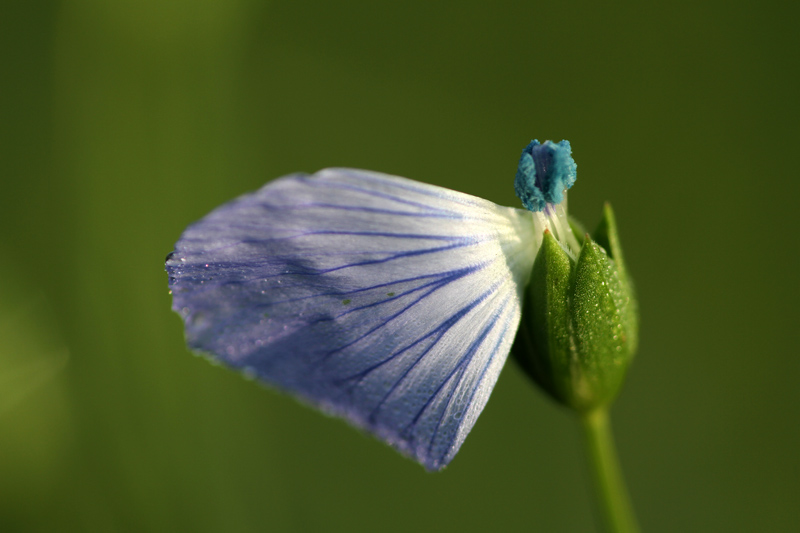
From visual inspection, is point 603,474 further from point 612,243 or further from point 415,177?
point 415,177

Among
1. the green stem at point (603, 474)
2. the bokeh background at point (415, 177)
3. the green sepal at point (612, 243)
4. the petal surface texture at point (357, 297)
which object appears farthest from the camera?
the bokeh background at point (415, 177)

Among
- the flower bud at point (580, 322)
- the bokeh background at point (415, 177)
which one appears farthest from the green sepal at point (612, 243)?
the bokeh background at point (415, 177)

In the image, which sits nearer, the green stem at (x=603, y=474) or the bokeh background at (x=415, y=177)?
the green stem at (x=603, y=474)

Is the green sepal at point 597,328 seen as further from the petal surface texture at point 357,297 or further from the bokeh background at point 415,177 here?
the bokeh background at point 415,177

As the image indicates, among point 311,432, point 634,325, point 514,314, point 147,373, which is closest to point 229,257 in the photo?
point 514,314

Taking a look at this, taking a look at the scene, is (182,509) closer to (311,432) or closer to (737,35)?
(311,432)

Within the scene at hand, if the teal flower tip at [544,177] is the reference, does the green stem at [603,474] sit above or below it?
below

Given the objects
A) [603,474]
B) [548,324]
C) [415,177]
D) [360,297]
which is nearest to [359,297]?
[360,297]
